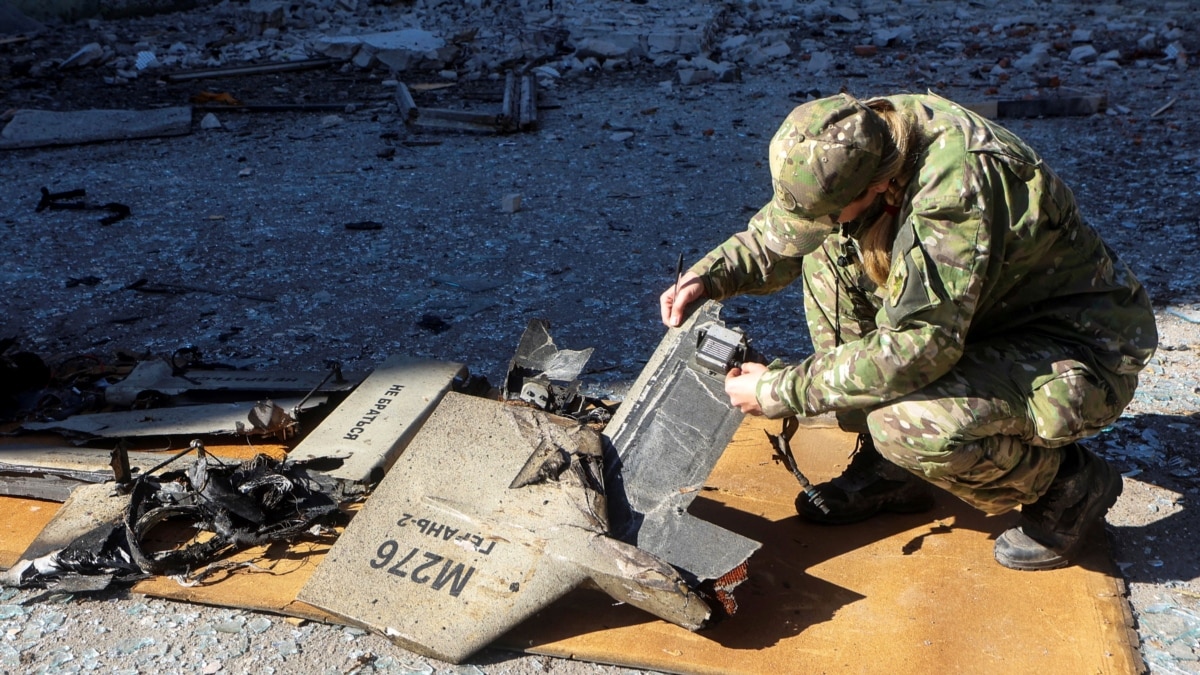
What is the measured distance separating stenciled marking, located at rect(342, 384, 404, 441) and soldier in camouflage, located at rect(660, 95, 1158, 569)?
1.00 metres

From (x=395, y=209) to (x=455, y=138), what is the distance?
141cm

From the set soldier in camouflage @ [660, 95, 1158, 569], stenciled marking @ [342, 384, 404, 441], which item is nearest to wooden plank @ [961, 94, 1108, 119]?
soldier in camouflage @ [660, 95, 1158, 569]

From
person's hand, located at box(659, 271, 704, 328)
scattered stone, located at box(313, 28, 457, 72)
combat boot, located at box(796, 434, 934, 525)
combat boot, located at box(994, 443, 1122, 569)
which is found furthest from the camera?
scattered stone, located at box(313, 28, 457, 72)

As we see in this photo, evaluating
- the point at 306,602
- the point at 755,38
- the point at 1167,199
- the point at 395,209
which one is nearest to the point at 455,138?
the point at 395,209

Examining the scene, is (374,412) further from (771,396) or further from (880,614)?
(880,614)

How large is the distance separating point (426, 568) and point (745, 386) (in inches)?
34.3

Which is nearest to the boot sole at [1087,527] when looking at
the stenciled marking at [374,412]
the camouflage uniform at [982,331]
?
the camouflage uniform at [982,331]

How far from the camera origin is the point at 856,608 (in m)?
2.46

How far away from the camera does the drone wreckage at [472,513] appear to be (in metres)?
2.33

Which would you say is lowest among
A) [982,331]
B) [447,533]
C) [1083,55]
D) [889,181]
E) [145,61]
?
[145,61]

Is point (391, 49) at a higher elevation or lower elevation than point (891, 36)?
lower

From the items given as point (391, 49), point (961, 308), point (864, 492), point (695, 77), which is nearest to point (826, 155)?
point (961, 308)

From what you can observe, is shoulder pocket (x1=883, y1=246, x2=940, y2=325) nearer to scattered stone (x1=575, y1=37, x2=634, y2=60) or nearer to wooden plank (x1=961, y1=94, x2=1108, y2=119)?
wooden plank (x1=961, y1=94, x2=1108, y2=119)

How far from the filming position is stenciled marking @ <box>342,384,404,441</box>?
2984 mm
